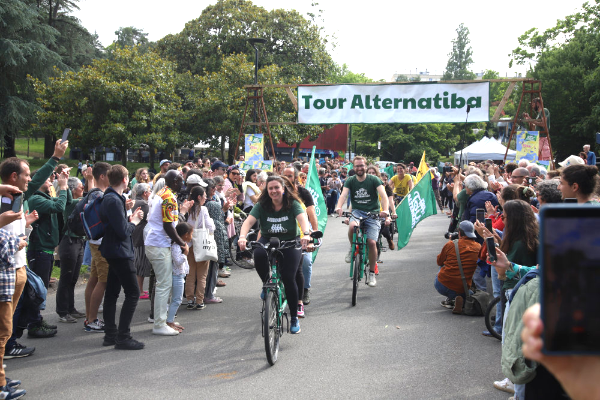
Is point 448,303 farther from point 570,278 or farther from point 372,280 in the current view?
point 570,278

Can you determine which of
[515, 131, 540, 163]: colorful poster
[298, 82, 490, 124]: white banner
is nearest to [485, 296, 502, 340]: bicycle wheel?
[298, 82, 490, 124]: white banner

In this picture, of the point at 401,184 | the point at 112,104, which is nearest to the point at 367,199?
the point at 401,184

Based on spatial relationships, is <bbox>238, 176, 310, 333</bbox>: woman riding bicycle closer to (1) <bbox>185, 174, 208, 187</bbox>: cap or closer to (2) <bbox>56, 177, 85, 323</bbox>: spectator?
(1) <bbox>185, 174, 208, 187</bbox>: cap

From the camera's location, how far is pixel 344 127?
7369cm

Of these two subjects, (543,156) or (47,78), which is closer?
(543,156)

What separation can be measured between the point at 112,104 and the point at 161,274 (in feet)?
81.7

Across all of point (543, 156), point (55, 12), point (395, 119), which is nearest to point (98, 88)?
point (55, 12)

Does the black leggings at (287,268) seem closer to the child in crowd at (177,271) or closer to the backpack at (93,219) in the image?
the child in crowd at (177,271)

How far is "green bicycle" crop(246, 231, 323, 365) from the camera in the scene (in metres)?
5.32

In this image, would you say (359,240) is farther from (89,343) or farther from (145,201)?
(89,343)

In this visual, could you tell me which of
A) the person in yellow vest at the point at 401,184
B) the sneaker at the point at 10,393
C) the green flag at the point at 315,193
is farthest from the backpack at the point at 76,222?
the person in yellow vest at the point at 401,184

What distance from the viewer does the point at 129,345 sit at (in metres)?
5.93

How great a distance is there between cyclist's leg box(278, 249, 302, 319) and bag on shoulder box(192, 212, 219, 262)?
1605 millimetres

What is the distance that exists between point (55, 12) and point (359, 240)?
37321 mm
